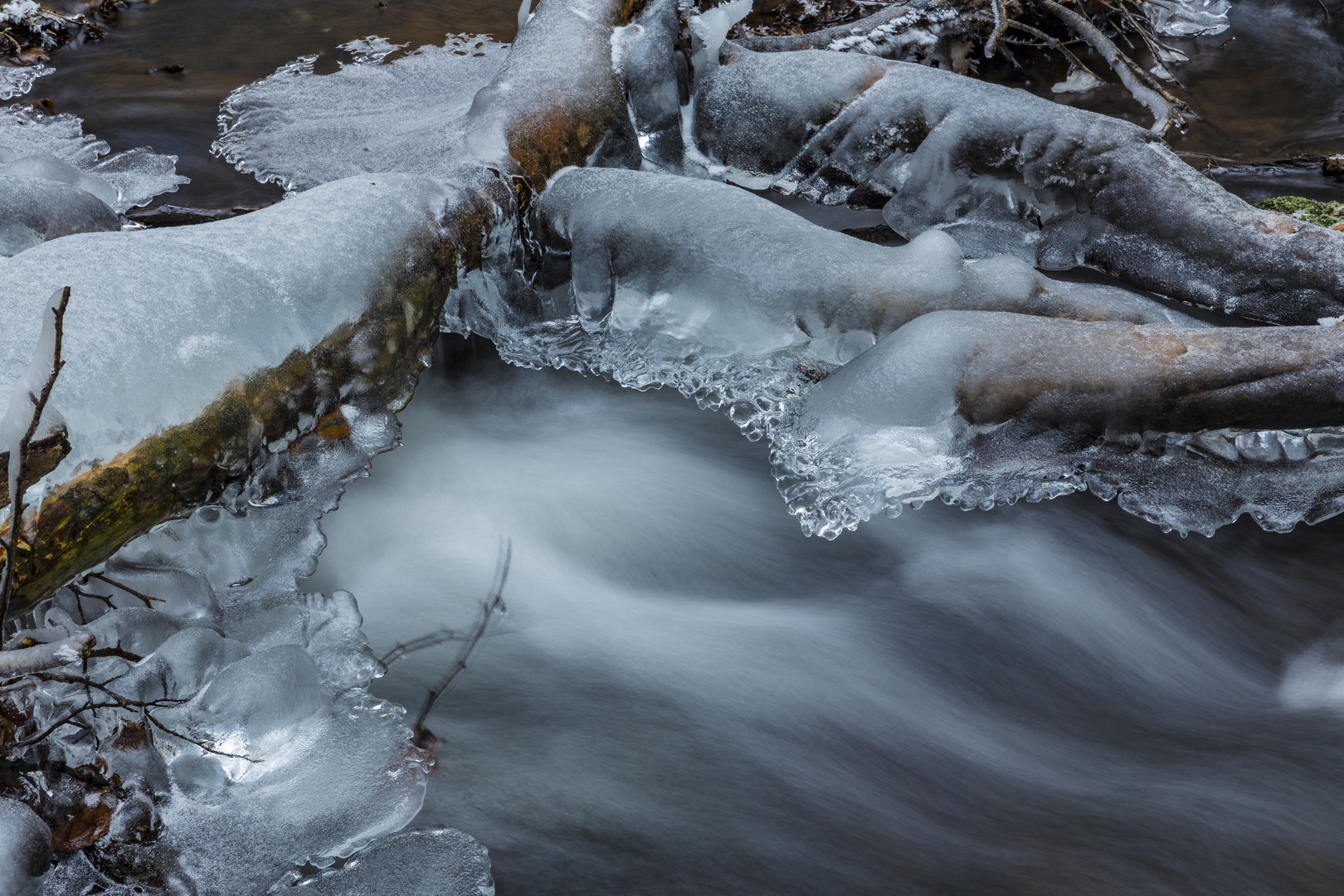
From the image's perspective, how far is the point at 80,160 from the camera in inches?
169

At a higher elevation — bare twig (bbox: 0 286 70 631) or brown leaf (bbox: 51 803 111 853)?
bare twig (bbox: 0 286 70 631)

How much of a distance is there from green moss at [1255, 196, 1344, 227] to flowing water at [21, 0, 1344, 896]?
197cm

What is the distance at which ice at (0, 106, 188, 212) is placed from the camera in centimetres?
381

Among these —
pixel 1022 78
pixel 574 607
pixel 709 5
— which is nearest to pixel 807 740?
pixel 574 607

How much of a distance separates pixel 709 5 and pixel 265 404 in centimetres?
296

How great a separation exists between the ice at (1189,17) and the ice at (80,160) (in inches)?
229

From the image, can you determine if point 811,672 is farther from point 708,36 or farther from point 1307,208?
point 1307,208

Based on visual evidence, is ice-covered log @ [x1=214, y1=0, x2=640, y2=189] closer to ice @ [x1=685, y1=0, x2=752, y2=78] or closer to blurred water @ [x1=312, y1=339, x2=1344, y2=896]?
ice @ [x1=685, y1=0, x2=752, y2=78]

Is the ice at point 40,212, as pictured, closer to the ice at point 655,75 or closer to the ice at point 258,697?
the ice at point 258,697

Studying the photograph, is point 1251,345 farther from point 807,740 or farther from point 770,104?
point 770,104

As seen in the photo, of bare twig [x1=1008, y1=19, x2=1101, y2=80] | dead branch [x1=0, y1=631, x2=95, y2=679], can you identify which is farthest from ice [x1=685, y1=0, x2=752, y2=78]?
dead branch [x1=0, y1=631, x2=95, y2=679]

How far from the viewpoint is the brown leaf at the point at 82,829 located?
1.87m

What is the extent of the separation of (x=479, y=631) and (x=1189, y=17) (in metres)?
6.35

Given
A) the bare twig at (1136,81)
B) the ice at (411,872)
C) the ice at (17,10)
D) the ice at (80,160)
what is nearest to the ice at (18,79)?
the ice at (80,160)
